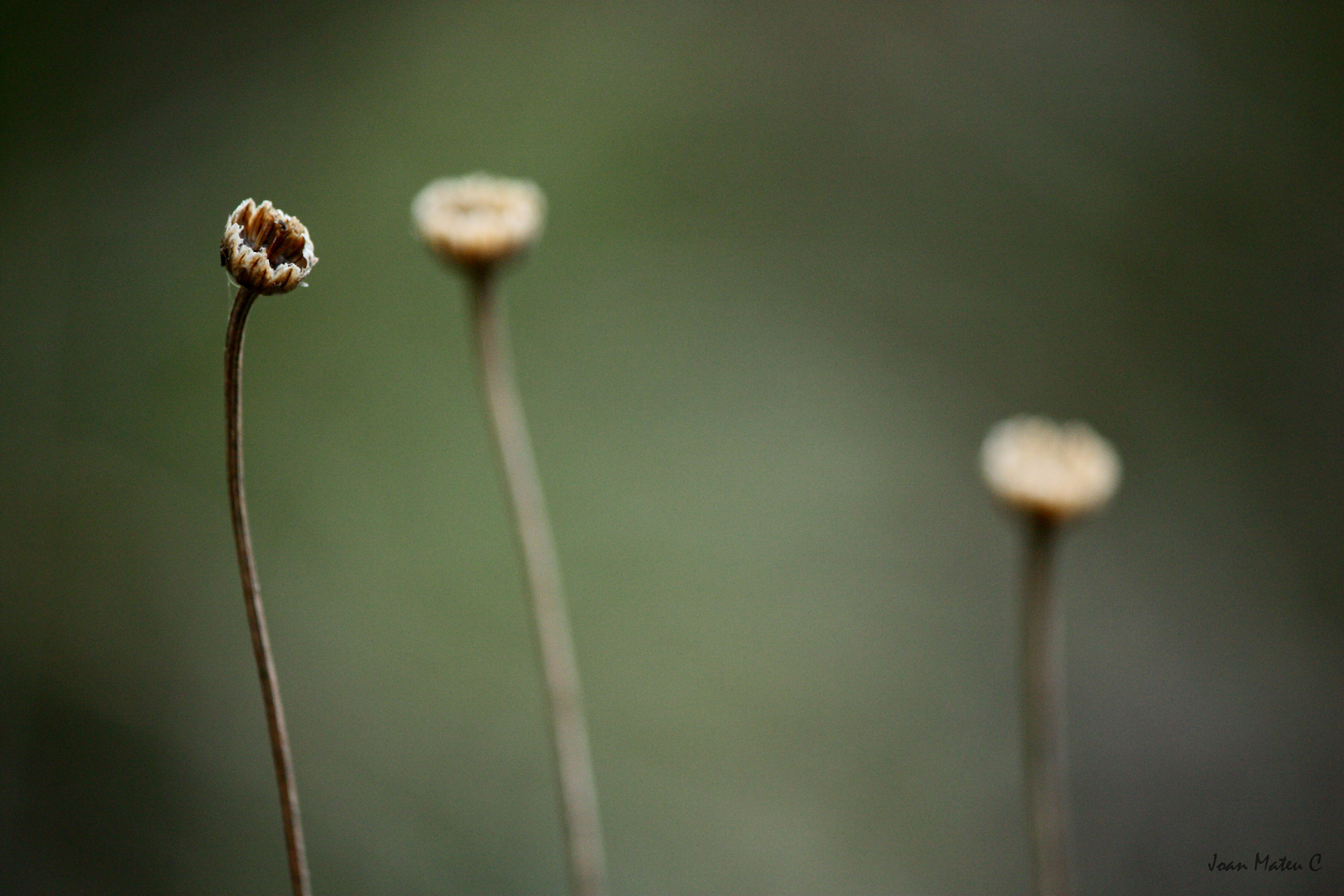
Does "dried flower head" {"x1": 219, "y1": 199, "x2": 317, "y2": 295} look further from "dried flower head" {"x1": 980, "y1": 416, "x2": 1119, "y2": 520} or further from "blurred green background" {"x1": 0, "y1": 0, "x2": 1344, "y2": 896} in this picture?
"blurred green background" {"x1": 0, "y1": 0, "x2": 1344, "y2": 896}

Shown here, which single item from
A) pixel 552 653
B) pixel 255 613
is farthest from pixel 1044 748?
pixel 255 613

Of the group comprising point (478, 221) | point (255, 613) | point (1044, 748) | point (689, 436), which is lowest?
point (689, 436)

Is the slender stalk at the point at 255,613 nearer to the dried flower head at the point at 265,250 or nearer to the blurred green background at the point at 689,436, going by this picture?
the dried flower head at the point at 265,250

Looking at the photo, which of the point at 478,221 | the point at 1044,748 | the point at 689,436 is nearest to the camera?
the point at 1044,748

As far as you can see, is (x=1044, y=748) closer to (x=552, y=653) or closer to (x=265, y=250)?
(x=552, y=653)

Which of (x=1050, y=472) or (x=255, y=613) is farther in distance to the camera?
(x=1050, y=472)

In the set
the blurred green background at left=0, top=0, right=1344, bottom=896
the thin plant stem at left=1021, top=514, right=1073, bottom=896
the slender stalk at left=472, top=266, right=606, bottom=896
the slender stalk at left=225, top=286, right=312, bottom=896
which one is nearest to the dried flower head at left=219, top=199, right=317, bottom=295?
the slender stalk at left=225, top=286, right=312, bottom=896
